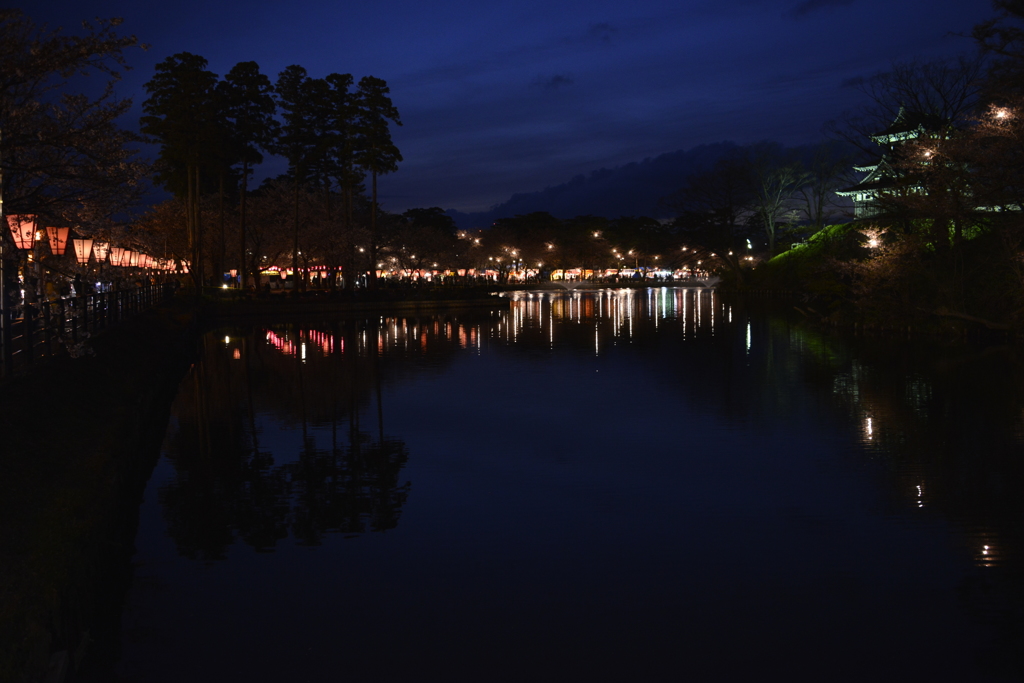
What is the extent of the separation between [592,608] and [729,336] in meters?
24.0

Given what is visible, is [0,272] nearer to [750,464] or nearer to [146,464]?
[146,464]

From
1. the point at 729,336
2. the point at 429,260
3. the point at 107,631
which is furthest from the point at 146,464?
the point at 429,260

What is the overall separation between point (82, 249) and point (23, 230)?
216 inches

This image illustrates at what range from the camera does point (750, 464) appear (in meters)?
10.3

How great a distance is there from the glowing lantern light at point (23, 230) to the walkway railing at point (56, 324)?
1.13 m

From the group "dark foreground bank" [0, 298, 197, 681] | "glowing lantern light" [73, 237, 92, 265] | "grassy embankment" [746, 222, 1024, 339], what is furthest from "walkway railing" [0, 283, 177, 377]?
"grassy embankment" [746, 222, 1024, 339]

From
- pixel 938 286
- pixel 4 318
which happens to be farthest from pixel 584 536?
pixel 938 286

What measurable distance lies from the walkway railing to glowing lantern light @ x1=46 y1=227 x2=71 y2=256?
3.29ft

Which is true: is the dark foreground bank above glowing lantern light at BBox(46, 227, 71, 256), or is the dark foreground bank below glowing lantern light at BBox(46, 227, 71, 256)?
below

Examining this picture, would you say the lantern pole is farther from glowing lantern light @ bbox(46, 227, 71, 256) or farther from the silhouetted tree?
the silhouetted tree

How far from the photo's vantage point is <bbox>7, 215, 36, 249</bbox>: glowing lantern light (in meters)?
13.4

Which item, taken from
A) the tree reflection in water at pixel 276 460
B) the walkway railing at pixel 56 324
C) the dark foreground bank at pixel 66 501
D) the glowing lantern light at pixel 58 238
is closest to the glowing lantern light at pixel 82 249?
the walkway railing at pixel 56 324

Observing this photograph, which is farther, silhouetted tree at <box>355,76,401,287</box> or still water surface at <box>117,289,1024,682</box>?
silhouetted tree at <box>355,76,401,287</box>

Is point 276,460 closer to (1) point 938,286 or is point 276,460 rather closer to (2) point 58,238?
(2) point 58,238
